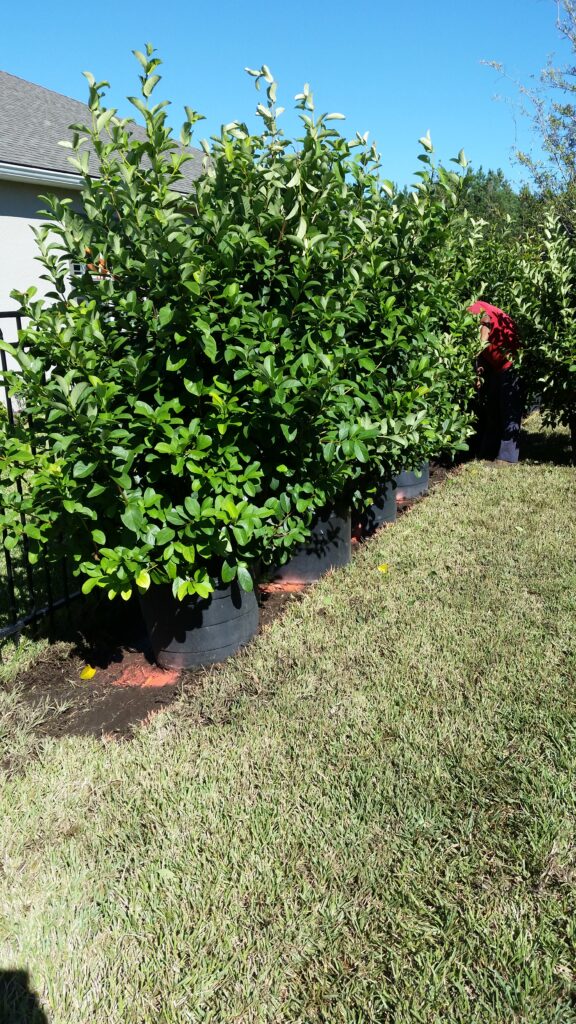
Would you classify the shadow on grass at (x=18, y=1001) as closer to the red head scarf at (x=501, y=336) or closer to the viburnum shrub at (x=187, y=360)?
the viburnum shrub at (x=187, y=360)

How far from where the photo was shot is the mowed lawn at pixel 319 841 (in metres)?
1.79

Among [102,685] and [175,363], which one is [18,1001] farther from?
[175,363]

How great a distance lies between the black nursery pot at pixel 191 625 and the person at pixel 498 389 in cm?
470

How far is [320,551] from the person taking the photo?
4465 millimetres

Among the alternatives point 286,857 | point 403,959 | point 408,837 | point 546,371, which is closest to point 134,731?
point 286,857

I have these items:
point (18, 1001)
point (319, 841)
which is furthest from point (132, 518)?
point (18, 1001)

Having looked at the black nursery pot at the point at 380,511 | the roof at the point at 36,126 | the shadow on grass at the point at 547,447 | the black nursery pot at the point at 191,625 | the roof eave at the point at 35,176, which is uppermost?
the roof at the point at 36,126

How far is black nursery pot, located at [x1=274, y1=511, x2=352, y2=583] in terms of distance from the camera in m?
4.43

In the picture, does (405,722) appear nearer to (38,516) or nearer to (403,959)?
(403,959)

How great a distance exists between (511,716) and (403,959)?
1.22m

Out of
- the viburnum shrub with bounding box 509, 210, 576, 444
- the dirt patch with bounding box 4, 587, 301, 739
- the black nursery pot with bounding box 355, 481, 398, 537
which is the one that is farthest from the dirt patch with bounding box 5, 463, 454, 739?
the viburnum shrub with bounding box 509, 210, 576, 444

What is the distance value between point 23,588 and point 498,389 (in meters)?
5.37

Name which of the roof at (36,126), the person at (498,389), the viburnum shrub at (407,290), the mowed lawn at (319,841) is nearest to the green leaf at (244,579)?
the mowed lawn at (319,841)

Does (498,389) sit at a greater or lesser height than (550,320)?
lesser
